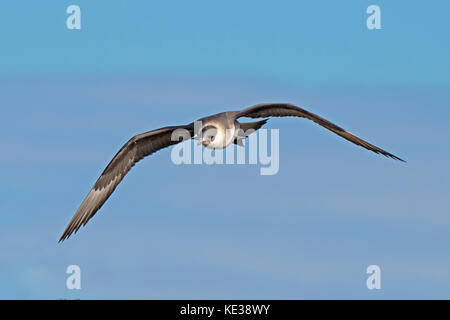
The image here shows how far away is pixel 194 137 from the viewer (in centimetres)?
2045

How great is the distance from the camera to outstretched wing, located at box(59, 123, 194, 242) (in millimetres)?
20594

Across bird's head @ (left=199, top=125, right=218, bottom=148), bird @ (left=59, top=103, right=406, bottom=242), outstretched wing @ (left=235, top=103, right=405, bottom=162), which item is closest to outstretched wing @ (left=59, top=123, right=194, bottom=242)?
bird @ (left=59, top=103, right=406, bottom=242)

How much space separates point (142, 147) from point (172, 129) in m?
1.09

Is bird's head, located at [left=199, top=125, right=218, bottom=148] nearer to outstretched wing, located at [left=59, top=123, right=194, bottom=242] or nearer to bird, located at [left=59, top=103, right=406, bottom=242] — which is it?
bird, located at [left=59, top=103, right=406, bottom=242]

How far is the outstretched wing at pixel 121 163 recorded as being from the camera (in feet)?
67.6

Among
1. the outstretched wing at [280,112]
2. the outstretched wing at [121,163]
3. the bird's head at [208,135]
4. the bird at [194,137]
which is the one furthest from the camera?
the outstretched wing at [121,163]

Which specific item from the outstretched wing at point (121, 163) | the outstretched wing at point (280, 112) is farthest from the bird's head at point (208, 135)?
the outstretched wing at point (280, 112)

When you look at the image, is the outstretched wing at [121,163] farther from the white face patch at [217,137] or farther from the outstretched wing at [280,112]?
the outstretched wing at [280,112]

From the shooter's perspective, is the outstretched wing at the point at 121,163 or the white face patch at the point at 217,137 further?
the outstretched wing at the point at 121,163

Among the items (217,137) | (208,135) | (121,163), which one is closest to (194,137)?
(208,135)
